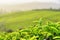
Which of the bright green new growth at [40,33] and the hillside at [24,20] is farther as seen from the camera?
the hillside at [24,20]

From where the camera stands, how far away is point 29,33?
17.9 ft

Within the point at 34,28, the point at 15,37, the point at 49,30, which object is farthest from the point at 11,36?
the point at 49,30

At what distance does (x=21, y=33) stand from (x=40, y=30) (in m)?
0.49

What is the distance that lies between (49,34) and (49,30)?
0.25m

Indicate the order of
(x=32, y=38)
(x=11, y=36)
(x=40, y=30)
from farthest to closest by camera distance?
(x=11, y=36) → (x=40, y=30) → (x=32, y=38)

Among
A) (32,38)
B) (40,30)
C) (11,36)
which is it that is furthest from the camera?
(11,36)

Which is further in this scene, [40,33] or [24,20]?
[24,20]

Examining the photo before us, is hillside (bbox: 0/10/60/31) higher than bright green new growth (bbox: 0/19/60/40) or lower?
lower

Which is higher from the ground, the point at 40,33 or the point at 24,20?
the point at 40,33

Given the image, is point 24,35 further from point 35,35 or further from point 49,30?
point 49,30

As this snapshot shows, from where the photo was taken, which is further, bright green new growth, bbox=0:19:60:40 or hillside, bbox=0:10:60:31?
hillside, bbox=0:10:60:31

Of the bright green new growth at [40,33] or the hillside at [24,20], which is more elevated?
the bright green new growth at [40,33]

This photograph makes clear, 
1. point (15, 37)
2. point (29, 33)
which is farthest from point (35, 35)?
point (15, 37)

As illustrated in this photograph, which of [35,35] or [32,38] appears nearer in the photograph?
[32,38]
